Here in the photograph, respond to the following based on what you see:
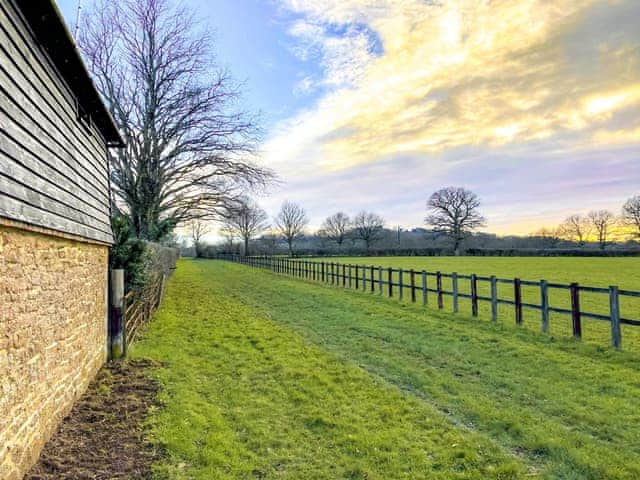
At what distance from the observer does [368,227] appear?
7750 centimetres

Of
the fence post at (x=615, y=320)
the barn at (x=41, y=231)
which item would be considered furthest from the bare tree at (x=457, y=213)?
the barn at (x=41, y=231)

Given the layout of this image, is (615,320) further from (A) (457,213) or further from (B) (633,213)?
(B) (633,213)

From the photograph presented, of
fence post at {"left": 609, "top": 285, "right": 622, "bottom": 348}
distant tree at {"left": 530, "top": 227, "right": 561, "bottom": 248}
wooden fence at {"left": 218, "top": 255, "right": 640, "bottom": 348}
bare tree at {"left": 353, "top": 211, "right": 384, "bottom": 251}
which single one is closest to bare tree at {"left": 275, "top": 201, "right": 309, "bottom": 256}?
bare tree at {"left": 353, "top": 211, "right": 384, "bottom": 251}

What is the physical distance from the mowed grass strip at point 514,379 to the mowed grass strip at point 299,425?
32 centimetres

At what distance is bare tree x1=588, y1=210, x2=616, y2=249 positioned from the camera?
71.3 m

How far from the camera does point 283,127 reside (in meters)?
20.2

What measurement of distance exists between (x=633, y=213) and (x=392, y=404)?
73.7 meters

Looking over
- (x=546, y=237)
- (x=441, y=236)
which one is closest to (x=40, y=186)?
(x=441, y=236)

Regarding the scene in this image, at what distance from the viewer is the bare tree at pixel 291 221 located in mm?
76688

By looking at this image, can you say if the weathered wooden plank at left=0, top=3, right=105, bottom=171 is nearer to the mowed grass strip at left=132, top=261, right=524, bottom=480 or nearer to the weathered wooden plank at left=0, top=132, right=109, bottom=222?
the weathered wooden plank at left=0, top=132, right=109, bottom=222

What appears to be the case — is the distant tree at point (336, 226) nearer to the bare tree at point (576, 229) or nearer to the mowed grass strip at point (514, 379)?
the bare tree at point (576, 229)

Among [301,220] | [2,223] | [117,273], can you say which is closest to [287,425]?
[2,223]

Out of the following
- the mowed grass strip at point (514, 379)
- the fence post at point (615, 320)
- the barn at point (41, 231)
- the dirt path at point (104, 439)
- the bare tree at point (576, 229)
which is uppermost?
the bare tree at point (576, 229)

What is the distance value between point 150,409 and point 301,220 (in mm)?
73247
